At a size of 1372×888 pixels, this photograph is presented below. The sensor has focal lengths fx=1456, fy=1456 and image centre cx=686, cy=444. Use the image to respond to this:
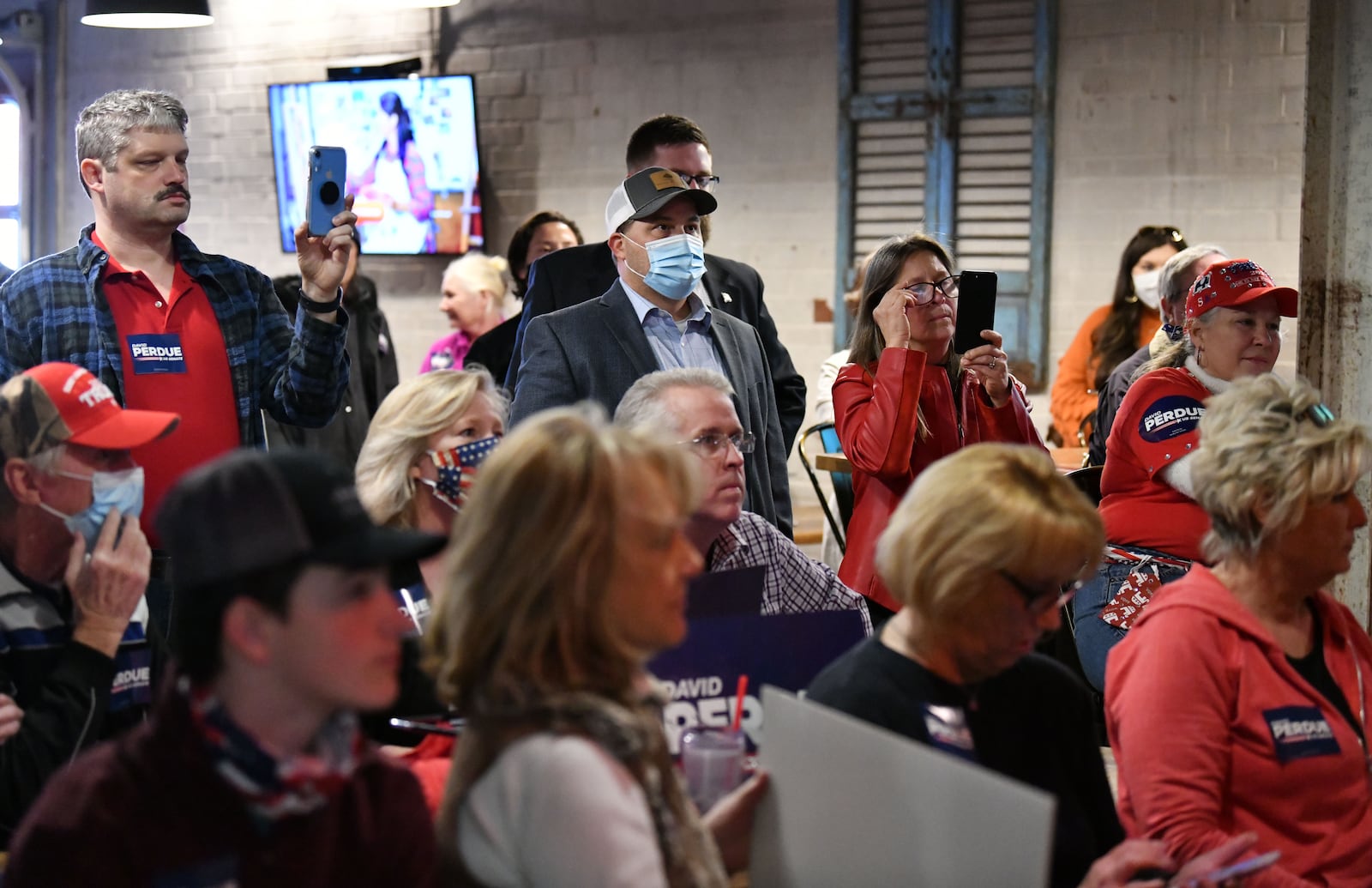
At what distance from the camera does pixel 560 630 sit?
130 cm

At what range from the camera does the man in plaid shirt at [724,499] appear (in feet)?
8.13

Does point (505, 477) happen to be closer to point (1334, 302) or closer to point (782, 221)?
point (1334, 302)

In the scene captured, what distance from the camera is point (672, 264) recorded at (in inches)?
134

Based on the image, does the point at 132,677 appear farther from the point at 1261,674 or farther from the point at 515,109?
the point at 515,109

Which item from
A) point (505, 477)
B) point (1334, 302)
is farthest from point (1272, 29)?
point (505, 477)

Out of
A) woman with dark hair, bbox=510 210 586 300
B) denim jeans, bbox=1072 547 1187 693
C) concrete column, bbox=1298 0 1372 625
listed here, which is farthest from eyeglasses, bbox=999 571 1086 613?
woman with dark hair, bbox=510 210 586 300

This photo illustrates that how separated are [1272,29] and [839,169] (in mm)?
1907

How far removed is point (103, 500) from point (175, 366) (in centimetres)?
89

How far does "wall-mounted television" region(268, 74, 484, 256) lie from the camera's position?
24.5 feet

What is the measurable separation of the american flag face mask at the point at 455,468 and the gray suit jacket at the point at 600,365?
66cm

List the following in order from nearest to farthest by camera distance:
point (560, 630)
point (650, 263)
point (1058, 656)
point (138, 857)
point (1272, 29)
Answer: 1. point (138, 857)
2. point (560, 630)
3. point (650, 263)
4. point (1058, 656)
5. point (1272, 29)

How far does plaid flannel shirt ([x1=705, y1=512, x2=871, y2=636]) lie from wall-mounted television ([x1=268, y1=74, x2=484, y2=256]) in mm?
5239

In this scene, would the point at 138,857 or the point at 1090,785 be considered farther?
the point at 1090,785

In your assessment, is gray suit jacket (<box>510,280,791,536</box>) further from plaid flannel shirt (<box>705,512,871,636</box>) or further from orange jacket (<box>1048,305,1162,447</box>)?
orange jacket (<box>1048,305,1162,447</box>)
